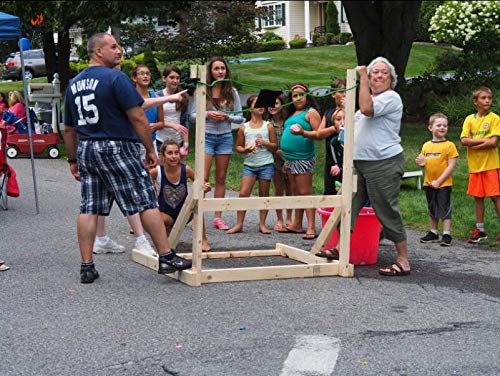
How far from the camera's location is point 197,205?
742cm

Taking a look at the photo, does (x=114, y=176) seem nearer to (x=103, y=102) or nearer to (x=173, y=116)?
(x=103, y=102)

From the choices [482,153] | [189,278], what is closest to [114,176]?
[189,278]

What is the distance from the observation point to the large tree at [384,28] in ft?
66.1

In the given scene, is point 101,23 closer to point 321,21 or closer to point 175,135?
point 175,135

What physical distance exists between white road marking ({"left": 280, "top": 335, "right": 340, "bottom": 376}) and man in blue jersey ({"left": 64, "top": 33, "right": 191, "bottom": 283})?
1837mm

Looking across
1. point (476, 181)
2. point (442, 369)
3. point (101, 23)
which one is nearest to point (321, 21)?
point (101, 23)

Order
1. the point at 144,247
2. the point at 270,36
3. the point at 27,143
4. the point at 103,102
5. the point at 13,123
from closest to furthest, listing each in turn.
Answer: the point at 103,102 < the point at 144,247 < the point at 13,123 < the point at 27,143 < the point at 270,36

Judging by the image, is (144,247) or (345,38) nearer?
(144,247)

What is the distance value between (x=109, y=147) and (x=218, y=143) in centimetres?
275

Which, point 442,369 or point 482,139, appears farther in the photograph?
point 482,139

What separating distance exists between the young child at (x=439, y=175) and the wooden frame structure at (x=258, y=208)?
186cm

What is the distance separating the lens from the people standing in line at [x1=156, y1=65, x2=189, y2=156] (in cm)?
927

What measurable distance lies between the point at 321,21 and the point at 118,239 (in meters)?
54.1

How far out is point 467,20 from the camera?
3497 centimetres
